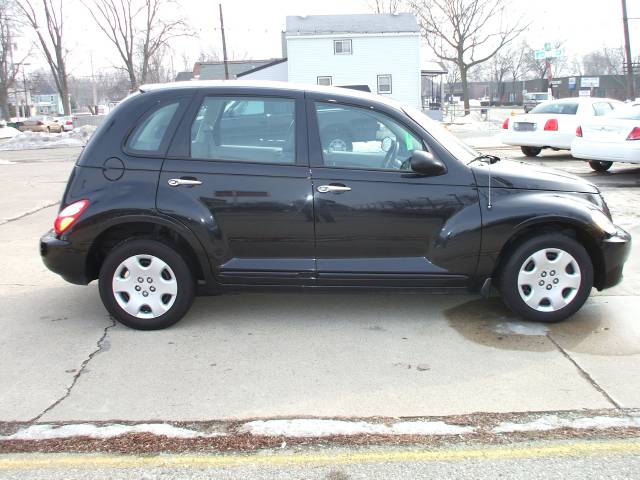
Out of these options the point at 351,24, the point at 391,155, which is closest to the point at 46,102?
the point at 351,24

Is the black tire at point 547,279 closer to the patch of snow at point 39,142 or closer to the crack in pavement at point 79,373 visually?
the crack in pavement at point 79,373

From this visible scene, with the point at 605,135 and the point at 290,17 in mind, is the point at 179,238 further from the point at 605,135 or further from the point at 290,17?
the point at 290,17

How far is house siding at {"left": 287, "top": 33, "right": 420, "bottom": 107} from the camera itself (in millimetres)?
34781

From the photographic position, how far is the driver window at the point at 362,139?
4344 millimetres

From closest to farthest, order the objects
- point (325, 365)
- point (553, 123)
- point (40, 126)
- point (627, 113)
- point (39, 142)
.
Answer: point (325, 365) < point (627, 113) < point (553, 123) < point (39, 142) < point (40, 126)

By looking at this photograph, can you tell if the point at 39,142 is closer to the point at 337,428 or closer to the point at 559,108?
the point at 559,108

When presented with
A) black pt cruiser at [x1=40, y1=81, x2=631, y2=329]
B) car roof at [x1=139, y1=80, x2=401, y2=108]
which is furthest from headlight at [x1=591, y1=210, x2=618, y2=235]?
car roof at [x1=139, y1=80, x2=401, y2=108]

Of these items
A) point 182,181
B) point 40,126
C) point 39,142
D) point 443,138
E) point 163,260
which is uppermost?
point 40,126

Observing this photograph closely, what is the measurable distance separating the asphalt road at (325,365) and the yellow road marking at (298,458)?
0.03 m

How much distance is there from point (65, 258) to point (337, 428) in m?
2.48

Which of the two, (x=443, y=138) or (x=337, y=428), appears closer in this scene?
(x=337, y=428)

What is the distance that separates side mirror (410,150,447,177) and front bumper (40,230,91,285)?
8.19 ft

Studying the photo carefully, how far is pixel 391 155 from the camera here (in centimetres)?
439

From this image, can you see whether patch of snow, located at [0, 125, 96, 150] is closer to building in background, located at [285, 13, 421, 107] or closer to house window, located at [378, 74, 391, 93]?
building in background, located at [285, 13, 421, 107]
